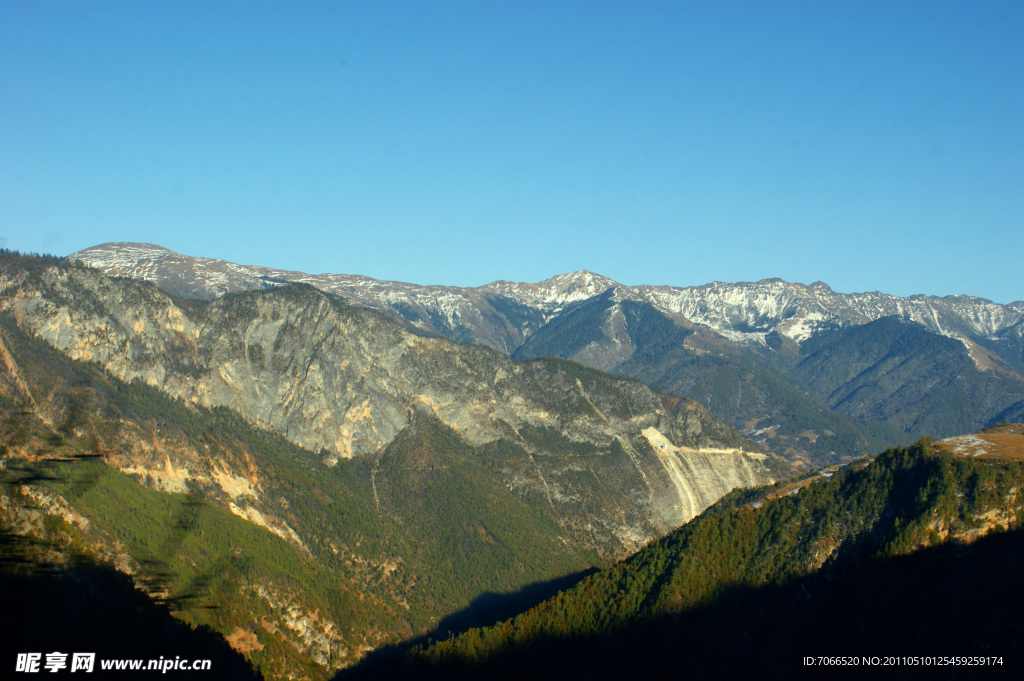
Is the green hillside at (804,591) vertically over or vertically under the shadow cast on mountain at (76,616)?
under

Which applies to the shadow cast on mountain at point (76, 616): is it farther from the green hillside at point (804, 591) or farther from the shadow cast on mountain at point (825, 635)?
the green hillside at point (804, 591)

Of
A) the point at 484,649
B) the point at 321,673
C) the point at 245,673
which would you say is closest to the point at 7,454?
the point at 245,673

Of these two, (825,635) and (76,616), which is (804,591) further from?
(76,616)

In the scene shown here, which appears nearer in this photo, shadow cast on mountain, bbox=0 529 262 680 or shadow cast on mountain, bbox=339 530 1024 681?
shadow cast on mountain, bbox=0 529 262 680

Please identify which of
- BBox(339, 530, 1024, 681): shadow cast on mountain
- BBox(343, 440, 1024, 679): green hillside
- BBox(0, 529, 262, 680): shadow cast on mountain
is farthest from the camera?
BBox(343, 440, 1024, 679): green hillside

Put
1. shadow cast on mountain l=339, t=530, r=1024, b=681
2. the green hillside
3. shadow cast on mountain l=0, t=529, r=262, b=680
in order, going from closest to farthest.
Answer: shadow cast on mountain l=0, t=529, r=262, b=680, shadow cast on mountain l=339, t=530, r=1024, b=681, the green hillside

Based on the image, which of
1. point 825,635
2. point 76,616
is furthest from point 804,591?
point 76,616

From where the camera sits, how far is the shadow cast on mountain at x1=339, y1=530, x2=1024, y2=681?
11600cm

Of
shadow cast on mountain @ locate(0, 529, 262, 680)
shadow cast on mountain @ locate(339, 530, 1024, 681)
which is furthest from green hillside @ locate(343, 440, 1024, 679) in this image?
shadow cast on mountain @ locate(0, 529, 262, 680)

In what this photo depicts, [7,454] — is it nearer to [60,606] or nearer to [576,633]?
[60,606]

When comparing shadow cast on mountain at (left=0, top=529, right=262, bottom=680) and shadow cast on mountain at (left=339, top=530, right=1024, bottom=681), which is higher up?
shadow cast on mountain at (left=0, top=529, right=262, bottom=680)

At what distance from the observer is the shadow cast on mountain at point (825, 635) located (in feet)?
381

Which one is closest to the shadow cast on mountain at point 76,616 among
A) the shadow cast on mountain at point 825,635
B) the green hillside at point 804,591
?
the shadow cast on mountain at point 825,635

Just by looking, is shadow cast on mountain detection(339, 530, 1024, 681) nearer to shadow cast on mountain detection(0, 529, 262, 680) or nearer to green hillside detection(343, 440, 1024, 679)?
green hillside detection(343, 440, 1024, 679)
